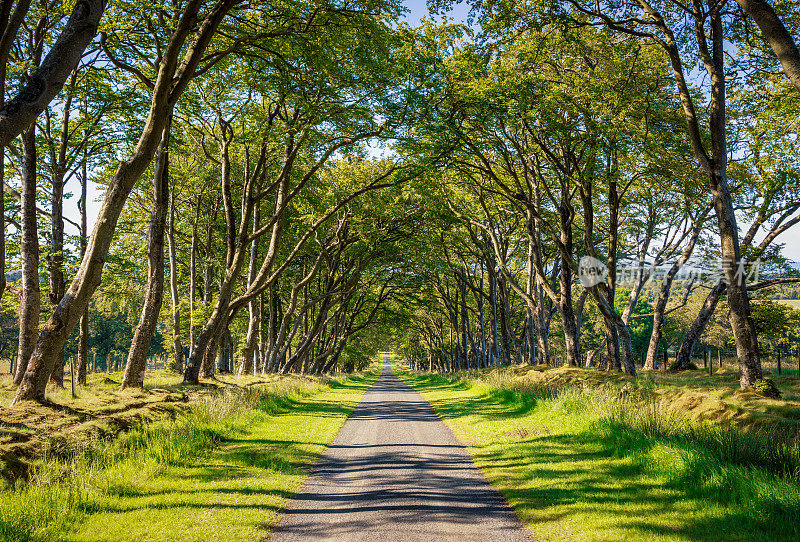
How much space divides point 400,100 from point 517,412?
1029cm

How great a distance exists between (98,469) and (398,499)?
4.17 meters

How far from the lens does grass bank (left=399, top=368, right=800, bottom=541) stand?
4.95 m

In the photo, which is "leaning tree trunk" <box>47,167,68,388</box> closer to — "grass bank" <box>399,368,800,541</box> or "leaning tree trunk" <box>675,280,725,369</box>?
"grass bank" <box>399,368,800,541</box>

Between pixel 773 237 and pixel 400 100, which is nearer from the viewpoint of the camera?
pixel 400 100

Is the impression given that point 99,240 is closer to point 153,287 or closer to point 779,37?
point 153,287

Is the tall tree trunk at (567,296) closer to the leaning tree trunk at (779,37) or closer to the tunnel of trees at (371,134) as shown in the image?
the tunnel of trees at (371,134)

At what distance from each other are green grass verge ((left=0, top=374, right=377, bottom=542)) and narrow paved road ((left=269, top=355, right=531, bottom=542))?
0.40m

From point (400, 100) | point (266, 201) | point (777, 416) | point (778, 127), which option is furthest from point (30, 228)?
point (778, 127)

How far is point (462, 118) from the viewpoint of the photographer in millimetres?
15383

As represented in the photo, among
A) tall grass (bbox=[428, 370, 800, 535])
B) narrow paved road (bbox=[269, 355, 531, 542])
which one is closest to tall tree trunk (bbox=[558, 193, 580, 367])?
tall grass (bbox=[428, 370, 800, 535])

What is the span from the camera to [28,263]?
11.0 metres

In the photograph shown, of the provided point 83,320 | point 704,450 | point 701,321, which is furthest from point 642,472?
point 83,320

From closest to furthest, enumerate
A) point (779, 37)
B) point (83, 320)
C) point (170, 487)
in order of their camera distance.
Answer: point (779, 37) < point (170, 487) < point (83, 320)

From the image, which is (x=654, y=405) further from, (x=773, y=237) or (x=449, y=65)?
(x=773, y=237)
